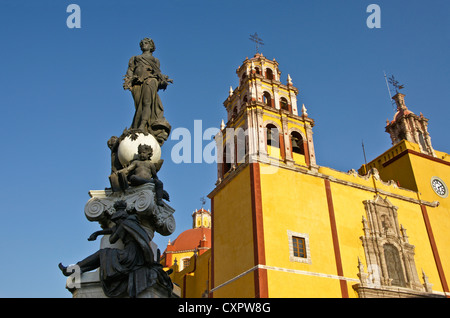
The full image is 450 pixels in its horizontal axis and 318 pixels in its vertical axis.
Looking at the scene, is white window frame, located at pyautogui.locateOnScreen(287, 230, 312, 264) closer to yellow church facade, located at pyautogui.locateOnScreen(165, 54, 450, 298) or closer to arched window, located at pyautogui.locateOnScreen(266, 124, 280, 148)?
yellow church facade, located at pyautogui.locateOnScreen(165, 54, 450, 298)

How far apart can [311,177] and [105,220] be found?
44.9 feet

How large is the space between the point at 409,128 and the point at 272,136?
31.5 feet

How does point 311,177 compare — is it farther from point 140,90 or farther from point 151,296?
Result: point 151,296

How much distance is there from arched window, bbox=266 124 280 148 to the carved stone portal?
435 centimetres

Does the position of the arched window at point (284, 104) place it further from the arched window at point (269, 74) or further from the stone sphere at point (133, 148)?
the stone sphere at point (133, 148)

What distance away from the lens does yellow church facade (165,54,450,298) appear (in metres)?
15.1

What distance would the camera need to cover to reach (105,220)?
4.18 m

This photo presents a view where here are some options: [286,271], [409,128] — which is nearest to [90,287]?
[286,271]

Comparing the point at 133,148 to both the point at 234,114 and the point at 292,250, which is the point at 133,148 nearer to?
the point at 292,250

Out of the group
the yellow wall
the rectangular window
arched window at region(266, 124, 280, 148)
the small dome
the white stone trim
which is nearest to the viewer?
the white stone trim

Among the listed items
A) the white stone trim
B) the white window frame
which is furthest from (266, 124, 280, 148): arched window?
the white stone trim

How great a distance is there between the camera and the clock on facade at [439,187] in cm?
2073

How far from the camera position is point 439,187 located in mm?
20938
